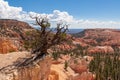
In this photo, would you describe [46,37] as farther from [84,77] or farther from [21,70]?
[84,77]

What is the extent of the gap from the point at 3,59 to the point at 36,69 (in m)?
2.58

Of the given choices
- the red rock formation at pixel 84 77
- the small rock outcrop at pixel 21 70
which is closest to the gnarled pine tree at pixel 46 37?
the small rock outcrop at pixel 21 70

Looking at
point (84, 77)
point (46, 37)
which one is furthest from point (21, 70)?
point (84, 77)

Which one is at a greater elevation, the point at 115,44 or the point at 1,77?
the point at 1,77

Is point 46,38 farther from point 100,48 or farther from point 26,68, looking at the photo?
point 100,48

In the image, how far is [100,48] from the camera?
128875 mm

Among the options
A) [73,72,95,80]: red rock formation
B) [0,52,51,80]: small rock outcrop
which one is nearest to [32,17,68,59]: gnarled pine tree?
[0,52,51,80]: small rock outcrop

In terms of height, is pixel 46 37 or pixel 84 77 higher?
pixel 46 37

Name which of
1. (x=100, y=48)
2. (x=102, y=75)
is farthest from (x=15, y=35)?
(x=102, y=75)

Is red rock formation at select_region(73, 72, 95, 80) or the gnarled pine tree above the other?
the gnarled pine tree

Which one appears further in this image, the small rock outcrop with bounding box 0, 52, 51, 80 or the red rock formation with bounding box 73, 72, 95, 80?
the red rock formation with bounding box 73, 72, 95, 80

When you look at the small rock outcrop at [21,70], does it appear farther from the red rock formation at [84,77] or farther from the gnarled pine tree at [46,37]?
the red rock formation at [84,77]

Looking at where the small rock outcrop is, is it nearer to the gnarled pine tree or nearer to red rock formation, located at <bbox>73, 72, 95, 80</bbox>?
the gnarled pine tree

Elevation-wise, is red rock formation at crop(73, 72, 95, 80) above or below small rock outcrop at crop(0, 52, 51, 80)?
below
